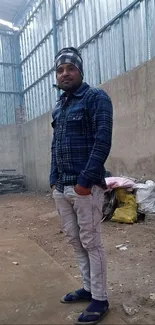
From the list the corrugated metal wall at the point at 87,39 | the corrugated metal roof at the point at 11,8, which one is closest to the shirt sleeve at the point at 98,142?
the corrugated metal wall at the point at 87,39

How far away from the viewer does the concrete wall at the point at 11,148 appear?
494 inches

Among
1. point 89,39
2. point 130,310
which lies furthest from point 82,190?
point 89,39

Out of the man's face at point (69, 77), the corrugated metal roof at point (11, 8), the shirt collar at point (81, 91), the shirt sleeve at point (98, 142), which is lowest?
the shirt sleeve at point (98, 142)

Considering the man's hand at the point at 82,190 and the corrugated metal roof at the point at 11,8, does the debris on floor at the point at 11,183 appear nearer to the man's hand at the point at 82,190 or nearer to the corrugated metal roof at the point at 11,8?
the corrugated metal roof at the point at 11,8

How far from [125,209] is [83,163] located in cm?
298

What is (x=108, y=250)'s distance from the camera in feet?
12.1

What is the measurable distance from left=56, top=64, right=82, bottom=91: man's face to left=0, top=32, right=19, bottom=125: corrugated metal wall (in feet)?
36.7

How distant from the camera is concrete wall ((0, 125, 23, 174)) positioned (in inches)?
494

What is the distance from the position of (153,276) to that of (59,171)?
55.7 inches

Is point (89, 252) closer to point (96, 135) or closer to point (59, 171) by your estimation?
point (59, 171)

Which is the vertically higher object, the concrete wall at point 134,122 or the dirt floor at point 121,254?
the concrete wall at point 134,122

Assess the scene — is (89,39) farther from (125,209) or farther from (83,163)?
(83,163)

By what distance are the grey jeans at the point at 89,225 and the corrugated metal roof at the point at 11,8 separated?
445 inches

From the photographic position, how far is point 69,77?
2.09m
